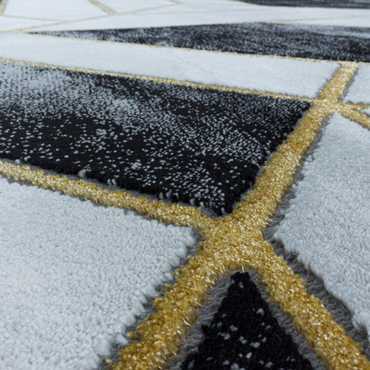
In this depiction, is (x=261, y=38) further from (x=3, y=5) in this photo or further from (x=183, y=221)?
(x=3, y=5)

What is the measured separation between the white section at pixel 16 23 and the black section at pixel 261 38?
0.86 feet

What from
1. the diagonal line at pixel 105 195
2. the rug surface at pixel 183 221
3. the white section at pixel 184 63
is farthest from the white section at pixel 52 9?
the diagonal line at pixel 105 195

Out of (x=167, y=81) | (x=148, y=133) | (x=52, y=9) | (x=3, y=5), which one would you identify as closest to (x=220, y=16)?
(x=52, y=9)

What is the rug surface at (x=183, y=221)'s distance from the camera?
0.37 metres

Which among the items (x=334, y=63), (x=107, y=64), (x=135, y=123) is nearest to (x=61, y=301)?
(x=135, y=123)

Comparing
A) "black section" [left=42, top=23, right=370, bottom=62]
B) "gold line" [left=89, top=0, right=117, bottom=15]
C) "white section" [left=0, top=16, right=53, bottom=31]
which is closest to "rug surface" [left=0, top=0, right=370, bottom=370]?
"black section" [left=42, top=23, right=370, bottom=62]

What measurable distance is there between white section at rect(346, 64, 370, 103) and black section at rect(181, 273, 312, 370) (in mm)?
717

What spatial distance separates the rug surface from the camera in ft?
1.21

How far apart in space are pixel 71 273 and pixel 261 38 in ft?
Answer: 5.12

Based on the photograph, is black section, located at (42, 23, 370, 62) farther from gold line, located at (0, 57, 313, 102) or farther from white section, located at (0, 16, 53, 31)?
gold line, located at (0, 57, 313, 102)

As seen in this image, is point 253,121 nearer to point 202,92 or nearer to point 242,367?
point 202,92

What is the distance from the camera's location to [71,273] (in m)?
0.44

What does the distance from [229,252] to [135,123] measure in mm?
410

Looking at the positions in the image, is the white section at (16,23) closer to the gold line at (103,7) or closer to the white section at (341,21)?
the gold line at (103,7)
